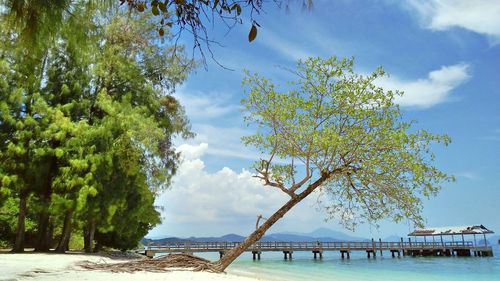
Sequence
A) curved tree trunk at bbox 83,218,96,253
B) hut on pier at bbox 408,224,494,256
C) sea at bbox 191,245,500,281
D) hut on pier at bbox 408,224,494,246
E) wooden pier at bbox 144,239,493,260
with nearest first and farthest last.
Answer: curved tree trunk at bbox 83,218,96,253, sea at bbox 191,245,500,281, wooden pier at bbox 144,239,493,260, hut on pier at bbox 408,224,494,246, hut on pier at bbox 408,224,494,256

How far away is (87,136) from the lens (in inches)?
742

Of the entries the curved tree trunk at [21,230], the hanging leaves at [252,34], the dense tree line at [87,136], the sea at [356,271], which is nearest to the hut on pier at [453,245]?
the sea at [356,271]

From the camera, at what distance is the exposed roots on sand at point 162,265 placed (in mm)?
12630

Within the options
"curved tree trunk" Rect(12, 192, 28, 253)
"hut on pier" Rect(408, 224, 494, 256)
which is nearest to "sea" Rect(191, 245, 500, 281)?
"hut on pier" Rect(408, 224, 494, 256)

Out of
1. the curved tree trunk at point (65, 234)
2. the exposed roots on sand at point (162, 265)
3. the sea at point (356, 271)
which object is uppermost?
the curved tree trunk at point (65, 234)

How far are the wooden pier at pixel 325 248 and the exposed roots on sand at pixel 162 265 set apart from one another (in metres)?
21.6

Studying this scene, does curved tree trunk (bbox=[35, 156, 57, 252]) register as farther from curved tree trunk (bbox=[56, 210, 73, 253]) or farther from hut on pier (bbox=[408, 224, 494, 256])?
hut on pier (bbox=[408, 224, 494, 256])

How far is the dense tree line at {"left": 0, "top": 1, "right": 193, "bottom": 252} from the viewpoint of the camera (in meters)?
18.2

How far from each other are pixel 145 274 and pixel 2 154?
1017 centimetres

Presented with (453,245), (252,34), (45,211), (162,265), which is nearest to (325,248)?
(453,245)

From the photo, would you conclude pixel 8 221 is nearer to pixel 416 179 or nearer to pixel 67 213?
pixel 67 213

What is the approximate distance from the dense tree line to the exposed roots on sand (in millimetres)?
5452

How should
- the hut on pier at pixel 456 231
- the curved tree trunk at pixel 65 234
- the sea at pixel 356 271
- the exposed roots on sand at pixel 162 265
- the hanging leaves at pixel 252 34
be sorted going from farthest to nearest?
the hut on pier at pixel 456 231 < the sea at pixel 356 271 < the curved tree trunk at pixel 65 234 < the exposed roots on sand at pixel 162 265 < the hanging leaves at pixel 252 34

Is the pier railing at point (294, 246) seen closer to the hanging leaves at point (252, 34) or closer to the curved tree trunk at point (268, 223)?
the curved tree trunk at point (268, 223)
